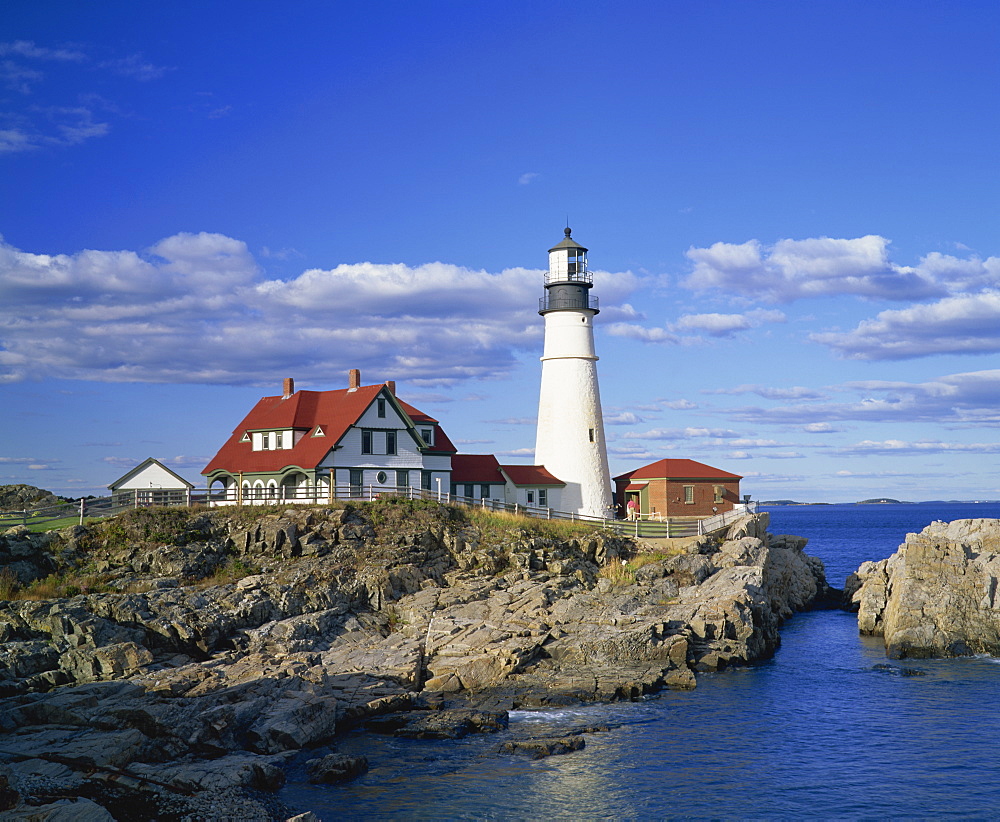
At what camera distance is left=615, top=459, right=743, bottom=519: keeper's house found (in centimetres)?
5209

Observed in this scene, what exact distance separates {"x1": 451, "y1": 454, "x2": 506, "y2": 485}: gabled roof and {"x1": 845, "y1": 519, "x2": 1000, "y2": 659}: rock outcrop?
66.8 ft

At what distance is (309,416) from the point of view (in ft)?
154

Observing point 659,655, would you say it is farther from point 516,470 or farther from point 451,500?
point 516,470

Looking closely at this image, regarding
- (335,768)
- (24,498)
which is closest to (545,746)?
(335,768)

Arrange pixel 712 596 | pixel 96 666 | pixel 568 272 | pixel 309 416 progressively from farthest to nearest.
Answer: pixel 568 272 < pixel 309 416 < pixel 712 596 < pixel 96 666

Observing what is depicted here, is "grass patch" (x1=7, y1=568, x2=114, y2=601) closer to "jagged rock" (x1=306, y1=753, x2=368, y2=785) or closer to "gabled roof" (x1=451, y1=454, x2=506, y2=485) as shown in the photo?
"jagged rock" (x1=306, y1=753, x2=368, y2=785)

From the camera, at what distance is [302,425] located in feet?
152

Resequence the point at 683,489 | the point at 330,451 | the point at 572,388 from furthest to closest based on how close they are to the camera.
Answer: the point at 683,489 < the point at 572,388 < the point at 330,451

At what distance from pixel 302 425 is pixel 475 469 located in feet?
34.2

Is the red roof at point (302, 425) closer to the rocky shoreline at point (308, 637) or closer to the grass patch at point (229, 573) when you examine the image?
the rocky shoreline at point (308, 637)

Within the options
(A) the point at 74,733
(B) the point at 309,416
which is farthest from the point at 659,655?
(B) the point at 309,416

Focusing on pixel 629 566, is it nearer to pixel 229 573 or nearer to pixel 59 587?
pixel 229 573

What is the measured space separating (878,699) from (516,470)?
83.9ft

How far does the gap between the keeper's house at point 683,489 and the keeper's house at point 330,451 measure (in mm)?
12402
